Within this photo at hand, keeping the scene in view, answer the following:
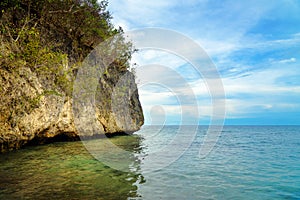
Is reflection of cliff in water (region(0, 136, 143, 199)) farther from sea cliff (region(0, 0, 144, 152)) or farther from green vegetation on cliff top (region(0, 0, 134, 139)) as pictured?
green vegetation on cliff top (region(0, 0, 134, 139))

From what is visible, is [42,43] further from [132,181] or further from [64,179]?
[132,181]

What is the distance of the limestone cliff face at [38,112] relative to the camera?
11727 mm

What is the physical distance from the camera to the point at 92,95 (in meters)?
21.4

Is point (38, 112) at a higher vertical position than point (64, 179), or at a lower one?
higher

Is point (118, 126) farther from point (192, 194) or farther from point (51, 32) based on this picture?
point (192, 194)

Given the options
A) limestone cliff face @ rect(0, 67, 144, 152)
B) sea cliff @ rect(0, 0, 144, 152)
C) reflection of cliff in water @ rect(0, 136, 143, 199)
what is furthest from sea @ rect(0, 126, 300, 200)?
sea cliff @ rect(0, 0, 144, 152)

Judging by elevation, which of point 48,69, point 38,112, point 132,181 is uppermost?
point 48,69

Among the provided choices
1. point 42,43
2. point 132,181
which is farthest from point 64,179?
point 42,43

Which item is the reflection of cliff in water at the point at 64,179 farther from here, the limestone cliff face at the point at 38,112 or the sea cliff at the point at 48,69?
the sea cliff at the point at 48,69

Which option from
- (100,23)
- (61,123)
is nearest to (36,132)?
(61,123)

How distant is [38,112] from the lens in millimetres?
14070

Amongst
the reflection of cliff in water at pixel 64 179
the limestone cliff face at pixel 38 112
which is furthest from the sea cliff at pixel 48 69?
the reflection of cliff in water at pixel 64 179

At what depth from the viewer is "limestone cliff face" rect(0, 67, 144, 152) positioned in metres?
11.7

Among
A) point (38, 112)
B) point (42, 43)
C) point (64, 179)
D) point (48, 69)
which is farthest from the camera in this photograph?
point (42, 43)
